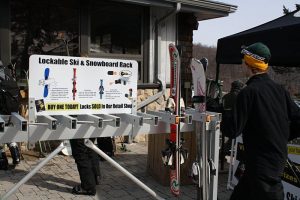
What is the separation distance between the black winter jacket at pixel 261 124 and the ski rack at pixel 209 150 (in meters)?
0.73

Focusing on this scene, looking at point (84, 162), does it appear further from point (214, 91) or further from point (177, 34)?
point (177, 34)

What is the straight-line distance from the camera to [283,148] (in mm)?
2926

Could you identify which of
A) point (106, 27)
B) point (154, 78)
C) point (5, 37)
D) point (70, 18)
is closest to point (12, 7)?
point (5, 37)

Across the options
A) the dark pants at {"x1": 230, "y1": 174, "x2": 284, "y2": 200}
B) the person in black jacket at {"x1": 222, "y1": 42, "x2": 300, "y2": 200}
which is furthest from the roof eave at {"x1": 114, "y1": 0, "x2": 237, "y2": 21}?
the dark pants at {"x1": 230, "y1": 174, "x2": 284, "y2": 200}

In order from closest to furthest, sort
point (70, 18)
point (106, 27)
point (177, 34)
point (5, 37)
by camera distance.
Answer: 1. point (5, 37)
2. point (70, 18)
3. point (106, 27)
4. point (177, 34)

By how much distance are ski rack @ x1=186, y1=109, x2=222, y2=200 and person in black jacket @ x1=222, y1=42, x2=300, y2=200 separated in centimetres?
71

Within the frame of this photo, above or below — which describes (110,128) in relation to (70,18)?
below

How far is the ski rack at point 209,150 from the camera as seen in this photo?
3691 millimetres

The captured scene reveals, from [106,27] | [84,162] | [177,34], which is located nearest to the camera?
[84,162]

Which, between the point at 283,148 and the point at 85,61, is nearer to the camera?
the point at 283,148

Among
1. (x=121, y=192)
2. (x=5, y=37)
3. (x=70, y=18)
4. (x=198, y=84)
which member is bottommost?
(x=121, y=192)

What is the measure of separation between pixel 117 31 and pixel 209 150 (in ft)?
16.6

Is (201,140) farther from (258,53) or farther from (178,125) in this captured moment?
(258,53)

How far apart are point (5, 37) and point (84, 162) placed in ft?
10.6
